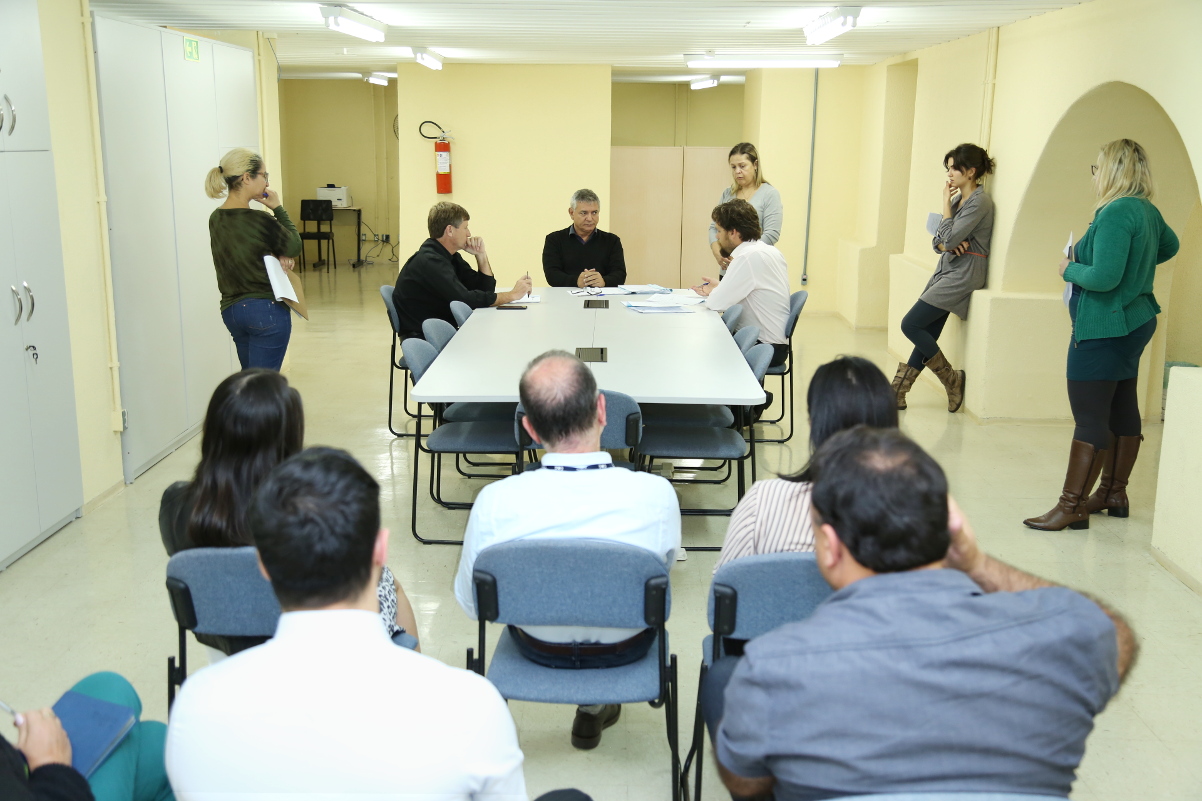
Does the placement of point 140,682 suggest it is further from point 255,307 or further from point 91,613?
point 255,307

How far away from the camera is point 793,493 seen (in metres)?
2.30

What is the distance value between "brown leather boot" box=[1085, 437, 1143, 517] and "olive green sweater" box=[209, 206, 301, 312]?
3879mm

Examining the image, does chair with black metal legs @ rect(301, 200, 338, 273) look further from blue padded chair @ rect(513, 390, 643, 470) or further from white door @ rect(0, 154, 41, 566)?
blue padded chair @ rect(513, 390, 643, 470)

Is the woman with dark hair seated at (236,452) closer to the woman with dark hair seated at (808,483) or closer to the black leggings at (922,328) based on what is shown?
the woman with dark hair seated at (808,483)

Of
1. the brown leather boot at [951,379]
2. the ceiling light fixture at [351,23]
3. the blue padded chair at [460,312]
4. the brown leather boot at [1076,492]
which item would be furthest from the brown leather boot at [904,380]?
the ceiling light fixture at [351,23]

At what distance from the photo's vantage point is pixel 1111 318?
13.5 feet

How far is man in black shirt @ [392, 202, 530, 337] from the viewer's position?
5.53m

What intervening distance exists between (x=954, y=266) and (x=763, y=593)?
15.7ft

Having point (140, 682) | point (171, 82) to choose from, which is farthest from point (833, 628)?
point (171, 82)

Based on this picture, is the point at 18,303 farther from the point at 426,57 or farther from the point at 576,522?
the point at 426,57

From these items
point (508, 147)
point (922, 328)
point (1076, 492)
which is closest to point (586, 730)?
point (1076, 492)

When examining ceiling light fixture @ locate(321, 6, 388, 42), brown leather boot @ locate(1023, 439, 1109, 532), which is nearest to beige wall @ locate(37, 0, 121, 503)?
ceiling light fixture @ locate(321, 6, 388, 42)

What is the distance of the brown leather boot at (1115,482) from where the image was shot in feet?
14.7

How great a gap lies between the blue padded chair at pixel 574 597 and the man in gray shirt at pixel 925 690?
753 mm
